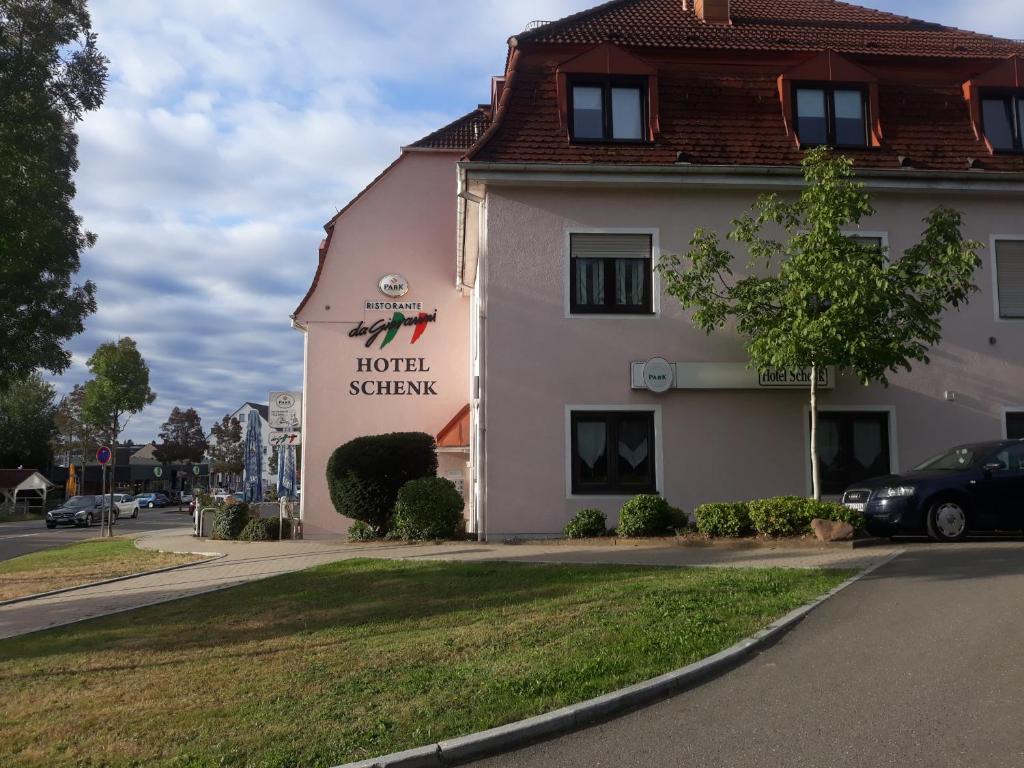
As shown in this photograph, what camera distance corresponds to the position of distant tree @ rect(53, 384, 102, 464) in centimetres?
7256

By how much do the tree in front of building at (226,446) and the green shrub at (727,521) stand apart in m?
73.6

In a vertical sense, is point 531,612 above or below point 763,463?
below

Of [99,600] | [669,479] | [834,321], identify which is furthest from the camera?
[669,479]

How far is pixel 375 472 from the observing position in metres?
17.4

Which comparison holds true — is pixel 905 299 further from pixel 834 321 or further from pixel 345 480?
pixel 345 480

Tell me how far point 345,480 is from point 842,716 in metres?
12.8

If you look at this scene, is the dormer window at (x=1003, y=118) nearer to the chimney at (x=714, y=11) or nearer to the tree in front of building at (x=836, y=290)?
the tree in front of building at (x=836, y=290)

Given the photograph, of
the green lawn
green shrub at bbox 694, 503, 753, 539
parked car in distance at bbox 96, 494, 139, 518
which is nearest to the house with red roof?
green shrub at bbox 694, 503, 753, 539

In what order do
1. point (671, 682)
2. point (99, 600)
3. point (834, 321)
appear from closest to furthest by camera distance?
point (671, 682) < point (99, 600) < point (834, 321)

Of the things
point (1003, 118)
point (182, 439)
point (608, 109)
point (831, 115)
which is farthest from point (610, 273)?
point (182, 439)

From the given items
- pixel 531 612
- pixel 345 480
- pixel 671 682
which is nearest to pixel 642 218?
pixel 345 480

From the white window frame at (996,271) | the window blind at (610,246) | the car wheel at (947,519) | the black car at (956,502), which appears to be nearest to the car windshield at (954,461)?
the black car at (956,502)

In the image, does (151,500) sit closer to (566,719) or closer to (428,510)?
(428,510)

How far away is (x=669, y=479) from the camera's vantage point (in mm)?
16625
